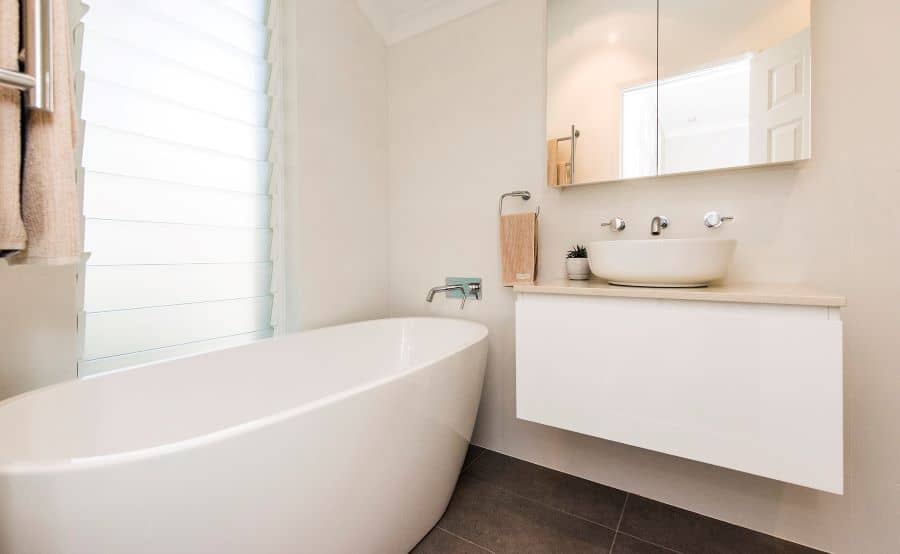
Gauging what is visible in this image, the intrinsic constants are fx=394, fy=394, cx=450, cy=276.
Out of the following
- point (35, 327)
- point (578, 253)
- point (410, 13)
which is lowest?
point (35, 327)

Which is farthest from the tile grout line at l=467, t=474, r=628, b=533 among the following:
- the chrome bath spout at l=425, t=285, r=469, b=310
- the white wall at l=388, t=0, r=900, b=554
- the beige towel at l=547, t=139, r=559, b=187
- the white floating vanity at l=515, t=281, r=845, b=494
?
the beige towel at l=547, t=139, r=559, b=187

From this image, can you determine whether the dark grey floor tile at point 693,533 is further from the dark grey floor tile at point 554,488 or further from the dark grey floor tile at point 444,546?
the dark grey floor tile at point 444,546

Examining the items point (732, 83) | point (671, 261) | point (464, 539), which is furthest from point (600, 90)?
point (464, 539)

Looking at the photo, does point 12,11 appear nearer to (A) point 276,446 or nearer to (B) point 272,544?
(A) point 276,446

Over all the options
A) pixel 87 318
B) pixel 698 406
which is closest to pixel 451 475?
pixel 698 406

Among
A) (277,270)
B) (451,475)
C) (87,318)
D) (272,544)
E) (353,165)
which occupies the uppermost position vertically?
(353,165)

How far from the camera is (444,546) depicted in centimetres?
128

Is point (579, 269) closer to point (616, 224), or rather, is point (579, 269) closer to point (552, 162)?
point (616, 224)

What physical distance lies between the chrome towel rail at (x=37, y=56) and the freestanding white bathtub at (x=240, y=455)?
540mm

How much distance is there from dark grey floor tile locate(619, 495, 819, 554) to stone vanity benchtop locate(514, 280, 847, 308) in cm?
85

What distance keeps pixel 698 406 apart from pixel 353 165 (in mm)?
1787

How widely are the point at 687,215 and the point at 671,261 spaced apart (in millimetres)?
407

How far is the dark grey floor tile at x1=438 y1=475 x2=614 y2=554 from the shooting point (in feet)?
4.24

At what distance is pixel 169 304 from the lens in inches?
55.9
